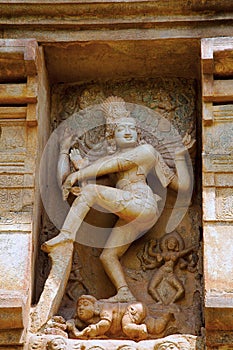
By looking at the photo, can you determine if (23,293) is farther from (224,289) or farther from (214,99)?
(214,99)

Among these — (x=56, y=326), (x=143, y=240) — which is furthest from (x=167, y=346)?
(x=143, y=240)

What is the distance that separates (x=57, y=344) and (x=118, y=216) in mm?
Result: 1182

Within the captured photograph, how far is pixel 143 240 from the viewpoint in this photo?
727 cm

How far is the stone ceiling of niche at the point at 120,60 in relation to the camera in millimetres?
7492

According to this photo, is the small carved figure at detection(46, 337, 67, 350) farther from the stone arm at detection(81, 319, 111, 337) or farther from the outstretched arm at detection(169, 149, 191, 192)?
the outstretched arm at detection(169, 149, 191, 192)

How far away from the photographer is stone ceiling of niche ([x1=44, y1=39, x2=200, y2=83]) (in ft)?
24.6

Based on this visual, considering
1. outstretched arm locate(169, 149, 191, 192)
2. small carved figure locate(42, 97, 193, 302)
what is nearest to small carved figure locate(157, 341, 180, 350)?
small carved figure locate(42, 97, 193, 302)

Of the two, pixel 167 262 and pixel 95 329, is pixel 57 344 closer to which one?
pixel 95 329

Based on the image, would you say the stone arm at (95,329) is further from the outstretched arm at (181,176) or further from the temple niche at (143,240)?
the outstretched arm at (181,176)

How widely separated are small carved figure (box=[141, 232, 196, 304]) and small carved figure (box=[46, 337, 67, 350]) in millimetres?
818

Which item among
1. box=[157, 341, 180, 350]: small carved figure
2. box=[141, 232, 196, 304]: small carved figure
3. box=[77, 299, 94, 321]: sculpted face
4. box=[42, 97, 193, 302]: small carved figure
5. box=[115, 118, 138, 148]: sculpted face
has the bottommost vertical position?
box=[157, 341, 180, 350]: small carved figure

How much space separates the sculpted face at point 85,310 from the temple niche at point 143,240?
0.03 m

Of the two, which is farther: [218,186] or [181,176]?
[181,176]

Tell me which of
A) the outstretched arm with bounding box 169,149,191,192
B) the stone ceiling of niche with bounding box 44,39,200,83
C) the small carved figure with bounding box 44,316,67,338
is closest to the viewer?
the small carved figure with bounding box 44,316,67,338
